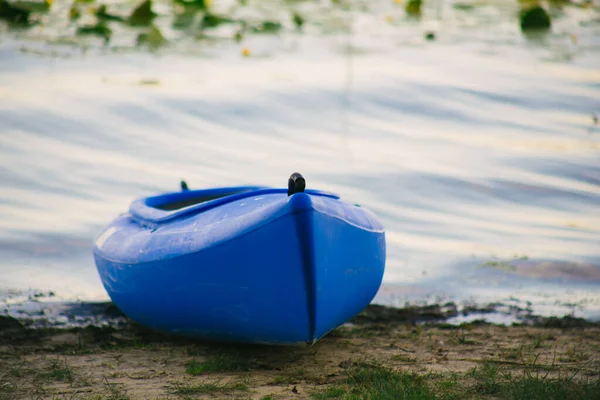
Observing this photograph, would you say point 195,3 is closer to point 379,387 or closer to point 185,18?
point 185,18

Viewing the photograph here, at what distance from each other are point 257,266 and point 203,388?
73 centimetres

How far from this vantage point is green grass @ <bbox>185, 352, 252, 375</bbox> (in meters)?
4.77

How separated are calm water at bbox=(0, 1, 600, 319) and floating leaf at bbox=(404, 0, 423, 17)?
3.72 feet

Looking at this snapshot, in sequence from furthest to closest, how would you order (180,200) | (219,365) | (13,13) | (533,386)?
(13,13)
(180,200)
(219,365)
(533,386)

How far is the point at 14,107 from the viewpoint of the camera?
12766 millimetres

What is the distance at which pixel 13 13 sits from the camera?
54.9 feet

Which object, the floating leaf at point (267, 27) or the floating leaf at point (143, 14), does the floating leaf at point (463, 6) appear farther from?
the floating leaf at point (143, 14)

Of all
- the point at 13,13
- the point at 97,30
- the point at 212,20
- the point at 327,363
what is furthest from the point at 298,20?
the point at 327,363

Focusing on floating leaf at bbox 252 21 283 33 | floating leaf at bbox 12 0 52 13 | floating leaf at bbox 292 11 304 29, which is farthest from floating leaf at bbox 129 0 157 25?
floating leaf at bbox 292 11 304 29

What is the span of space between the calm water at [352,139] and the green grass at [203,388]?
2648mm

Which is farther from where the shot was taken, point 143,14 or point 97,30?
point 143,14

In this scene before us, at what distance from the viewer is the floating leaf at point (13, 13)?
16547 millimetres

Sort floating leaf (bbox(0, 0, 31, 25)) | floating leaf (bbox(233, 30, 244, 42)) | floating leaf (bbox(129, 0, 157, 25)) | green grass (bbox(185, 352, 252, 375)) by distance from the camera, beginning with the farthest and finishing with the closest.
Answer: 1. floating leaf (bbox(233, 30, 244, 42))
2. floating leaf (bbox(129, 0, 157, 25))
3. floating leaf (bbox(0, 0, 31, 25))
4. green grass (bbox(185, 352, 252, 375))

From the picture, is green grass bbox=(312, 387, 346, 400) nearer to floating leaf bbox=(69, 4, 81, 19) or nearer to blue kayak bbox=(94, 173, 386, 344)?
blue kayak bbox=(94, 173, 386, 344)
